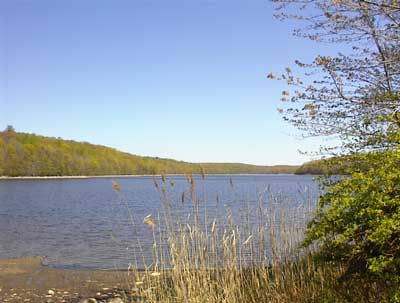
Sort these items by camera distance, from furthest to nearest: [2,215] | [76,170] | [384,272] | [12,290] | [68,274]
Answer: [76,170] < [2,215] < [68,274] < [12,290] < [384,272]

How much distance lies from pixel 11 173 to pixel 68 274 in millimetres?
87205

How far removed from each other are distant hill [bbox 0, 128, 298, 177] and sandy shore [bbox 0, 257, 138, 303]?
60.6m

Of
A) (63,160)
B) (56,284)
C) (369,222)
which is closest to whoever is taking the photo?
(369,222)

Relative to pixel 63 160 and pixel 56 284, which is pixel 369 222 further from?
pixel 63 160

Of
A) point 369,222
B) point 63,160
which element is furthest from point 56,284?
point 63,160

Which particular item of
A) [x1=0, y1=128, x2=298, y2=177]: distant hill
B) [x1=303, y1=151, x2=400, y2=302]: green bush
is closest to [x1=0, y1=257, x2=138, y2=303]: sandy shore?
[x1=303, y1=151, x2=400, y2=302]: green bush

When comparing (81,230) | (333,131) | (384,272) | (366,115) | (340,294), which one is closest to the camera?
(384,272)

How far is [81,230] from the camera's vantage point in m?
18.4

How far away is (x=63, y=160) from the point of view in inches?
3917

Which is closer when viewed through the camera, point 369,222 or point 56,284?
point 369,222

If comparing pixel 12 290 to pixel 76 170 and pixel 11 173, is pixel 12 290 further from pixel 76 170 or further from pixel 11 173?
pixel 76 170

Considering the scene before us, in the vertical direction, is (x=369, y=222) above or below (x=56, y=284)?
above

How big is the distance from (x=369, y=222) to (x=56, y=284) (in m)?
8.69

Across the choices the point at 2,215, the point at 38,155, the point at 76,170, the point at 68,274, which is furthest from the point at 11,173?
the point at 68,274
